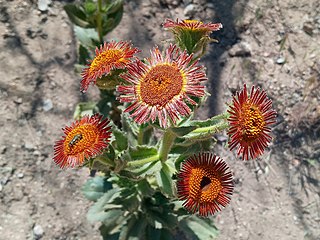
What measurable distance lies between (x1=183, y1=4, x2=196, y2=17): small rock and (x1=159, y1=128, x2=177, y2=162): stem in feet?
5.19

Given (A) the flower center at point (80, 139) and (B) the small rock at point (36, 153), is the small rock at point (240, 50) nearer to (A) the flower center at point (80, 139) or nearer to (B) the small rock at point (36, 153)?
Result: (B) the small rock at point (36, 153)

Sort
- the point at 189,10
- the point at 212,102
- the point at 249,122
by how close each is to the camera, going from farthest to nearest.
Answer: the point at 189,10, the point at 212,102, the point at 249,122

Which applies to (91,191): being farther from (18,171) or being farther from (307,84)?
(307,84)

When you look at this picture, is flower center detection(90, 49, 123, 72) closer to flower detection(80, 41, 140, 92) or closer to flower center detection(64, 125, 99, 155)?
flower detection(80, 41, 140, 92)

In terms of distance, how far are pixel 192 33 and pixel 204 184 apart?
592mm

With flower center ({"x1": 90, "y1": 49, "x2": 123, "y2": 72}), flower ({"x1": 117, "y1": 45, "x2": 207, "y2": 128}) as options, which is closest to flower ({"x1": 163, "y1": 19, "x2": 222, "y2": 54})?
flower ({"x1": 117, "y1": 45, "x2": 207, "y2": 128})

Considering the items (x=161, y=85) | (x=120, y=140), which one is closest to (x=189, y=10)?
(x=120, y=140)

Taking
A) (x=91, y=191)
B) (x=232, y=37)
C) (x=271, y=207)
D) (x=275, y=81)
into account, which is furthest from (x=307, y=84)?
(x=91, y=191)

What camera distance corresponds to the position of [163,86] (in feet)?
5.07

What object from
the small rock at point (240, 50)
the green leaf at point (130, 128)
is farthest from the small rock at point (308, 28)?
the green leaf at point (130, 128)

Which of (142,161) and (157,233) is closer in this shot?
(142,161)

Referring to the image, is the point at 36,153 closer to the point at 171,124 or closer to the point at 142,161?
the point at 142,161

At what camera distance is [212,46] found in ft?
10.3

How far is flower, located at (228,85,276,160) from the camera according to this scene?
4.95 ft
